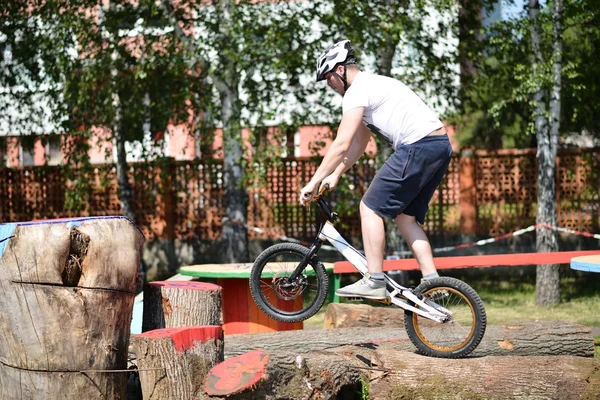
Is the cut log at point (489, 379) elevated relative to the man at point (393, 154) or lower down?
lower down

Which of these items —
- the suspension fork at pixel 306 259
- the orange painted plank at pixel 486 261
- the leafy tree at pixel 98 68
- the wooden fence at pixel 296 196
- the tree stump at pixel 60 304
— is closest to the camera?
the tree stump at pixel 60 304

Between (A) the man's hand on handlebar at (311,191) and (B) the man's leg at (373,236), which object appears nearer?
(B) the man's leg at (373,236)

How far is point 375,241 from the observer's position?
231 inches

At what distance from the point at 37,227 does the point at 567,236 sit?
36.6 ft

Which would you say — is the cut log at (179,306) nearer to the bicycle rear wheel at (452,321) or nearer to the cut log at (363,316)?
the bicycle rear wheel at (452,321)

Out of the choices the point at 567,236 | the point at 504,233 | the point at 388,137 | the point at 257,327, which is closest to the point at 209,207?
the point at 504,233

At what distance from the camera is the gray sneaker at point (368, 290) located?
19.3 feet

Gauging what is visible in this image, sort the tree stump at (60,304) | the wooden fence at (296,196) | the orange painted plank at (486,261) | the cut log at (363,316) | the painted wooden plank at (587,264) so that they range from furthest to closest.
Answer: the wooden fence at (296,196), the orange painted plank at (486,261), the cut log at (363,316), the painted wooden plank at (587,264), the tree stump at (60,304)

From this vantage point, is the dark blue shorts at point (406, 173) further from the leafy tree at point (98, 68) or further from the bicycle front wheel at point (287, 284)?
the leafy tree at point (98, 68)

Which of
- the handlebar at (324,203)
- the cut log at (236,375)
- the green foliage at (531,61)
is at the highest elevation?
the green foliage at (531,61)

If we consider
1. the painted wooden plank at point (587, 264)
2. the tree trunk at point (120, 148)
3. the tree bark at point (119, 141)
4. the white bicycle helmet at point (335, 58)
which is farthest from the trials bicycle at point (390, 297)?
the tree trunk at point (120, 148)

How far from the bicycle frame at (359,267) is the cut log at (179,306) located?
108 centimetres

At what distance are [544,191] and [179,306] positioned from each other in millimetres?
8312

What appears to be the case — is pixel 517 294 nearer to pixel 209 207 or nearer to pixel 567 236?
pixel 567 236
